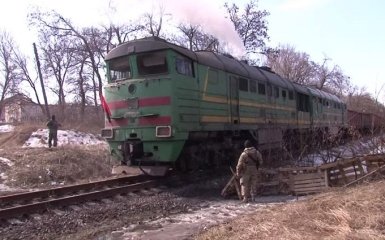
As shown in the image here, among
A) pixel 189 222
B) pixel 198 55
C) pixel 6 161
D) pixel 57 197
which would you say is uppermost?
pixel 198 55

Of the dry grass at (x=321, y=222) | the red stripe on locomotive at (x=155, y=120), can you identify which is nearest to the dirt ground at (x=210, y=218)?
the dry grass at (x=321, y=222)

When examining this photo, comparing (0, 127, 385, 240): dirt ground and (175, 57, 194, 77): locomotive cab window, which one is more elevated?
(175, 57, 194, 77): locomotive cab window

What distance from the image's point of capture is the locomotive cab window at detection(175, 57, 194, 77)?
11657mm

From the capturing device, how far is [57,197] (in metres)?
10.2

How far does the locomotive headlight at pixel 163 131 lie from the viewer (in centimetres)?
1114

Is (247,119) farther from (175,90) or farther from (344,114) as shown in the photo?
(344,114)

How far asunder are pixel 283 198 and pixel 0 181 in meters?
9.07

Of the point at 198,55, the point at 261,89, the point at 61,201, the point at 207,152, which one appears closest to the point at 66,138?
the point at 261,89

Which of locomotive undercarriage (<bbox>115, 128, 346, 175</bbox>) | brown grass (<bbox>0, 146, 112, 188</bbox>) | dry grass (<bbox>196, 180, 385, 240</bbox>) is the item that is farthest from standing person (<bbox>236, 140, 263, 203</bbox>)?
brown grass (<bbox>0, 146, 112, 188</bbox>)

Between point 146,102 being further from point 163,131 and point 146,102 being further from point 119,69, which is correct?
point 119,69

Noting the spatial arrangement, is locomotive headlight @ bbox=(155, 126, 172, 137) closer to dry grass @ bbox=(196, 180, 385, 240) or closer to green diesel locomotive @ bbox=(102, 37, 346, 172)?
green diesel locomotive @ bbox=(102, 37, 346, 172)

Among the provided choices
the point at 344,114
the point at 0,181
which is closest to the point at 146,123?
the point at 0,181

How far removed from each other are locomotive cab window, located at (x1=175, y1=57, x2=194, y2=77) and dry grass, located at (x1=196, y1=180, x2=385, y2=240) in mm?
5084

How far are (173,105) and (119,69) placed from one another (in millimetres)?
2306
